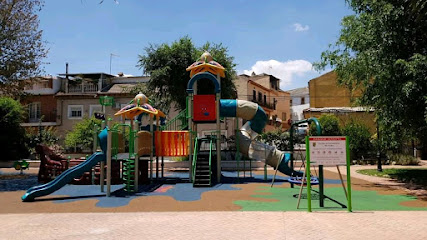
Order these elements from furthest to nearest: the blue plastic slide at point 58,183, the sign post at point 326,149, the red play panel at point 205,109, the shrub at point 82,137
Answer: the shrub at point 82,137
the red play panel at point 205,109
the blue plastic slide at point 58,183
the sign post at point 326,149

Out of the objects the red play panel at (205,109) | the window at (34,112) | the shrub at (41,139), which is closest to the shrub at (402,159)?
the red play panel at (205,109)

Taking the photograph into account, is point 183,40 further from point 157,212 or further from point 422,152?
point 422,152

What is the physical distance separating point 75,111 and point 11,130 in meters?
9.67

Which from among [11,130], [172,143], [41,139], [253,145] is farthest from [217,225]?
[41,139]

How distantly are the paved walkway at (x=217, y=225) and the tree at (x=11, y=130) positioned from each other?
2491 centimetres

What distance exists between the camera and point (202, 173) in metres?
16.1

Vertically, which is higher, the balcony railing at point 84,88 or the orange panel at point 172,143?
the balcony railing at point 84,88

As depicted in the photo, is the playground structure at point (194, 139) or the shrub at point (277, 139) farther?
the shrub at point (277, 139)

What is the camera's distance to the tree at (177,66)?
2853 cm

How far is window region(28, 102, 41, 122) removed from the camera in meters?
42.8

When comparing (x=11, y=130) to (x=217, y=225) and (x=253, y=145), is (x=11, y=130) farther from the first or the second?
(x=217, y=225)

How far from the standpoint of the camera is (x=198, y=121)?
703 inches

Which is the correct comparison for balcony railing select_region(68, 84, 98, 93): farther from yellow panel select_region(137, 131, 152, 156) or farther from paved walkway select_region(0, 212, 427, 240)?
paved walkway select_region(0, 212, 427, 240)

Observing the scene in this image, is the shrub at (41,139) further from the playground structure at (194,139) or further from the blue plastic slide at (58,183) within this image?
the blue plastic slide at (58,183)
